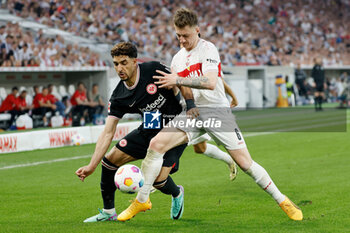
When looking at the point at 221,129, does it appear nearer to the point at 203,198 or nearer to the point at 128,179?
the point at 128,179

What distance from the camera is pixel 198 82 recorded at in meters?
5.43

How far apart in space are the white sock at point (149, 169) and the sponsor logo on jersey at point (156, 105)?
0.46 m

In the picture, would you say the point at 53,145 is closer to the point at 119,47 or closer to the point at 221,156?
the point at 221,156

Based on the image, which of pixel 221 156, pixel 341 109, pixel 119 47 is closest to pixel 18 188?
pixel 221 156

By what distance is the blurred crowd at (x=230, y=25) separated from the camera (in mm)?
24094

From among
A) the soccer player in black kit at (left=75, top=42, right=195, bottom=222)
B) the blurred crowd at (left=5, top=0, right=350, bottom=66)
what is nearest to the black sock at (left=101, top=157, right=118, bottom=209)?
the soccer player in black kit at (left=75, top=42, right=195, bottom=222)

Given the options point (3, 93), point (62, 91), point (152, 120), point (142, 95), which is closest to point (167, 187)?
point (152, 120)

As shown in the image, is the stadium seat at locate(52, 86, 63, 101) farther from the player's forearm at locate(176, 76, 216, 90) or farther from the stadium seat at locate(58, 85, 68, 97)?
the player's forearm at locate(176, 76, 216, 90)

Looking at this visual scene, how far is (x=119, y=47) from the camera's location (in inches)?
215

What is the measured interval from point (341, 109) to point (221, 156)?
20696 millimetres

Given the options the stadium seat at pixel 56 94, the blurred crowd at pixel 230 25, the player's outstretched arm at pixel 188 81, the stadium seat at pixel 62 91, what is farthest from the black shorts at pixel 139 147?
the blurred crowd at pixel 230 25

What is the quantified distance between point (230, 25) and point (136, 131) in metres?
28.5

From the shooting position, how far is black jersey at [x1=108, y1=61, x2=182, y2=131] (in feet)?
18.9

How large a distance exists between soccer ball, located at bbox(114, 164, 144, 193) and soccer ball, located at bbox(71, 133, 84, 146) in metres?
8.92
